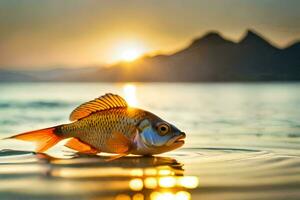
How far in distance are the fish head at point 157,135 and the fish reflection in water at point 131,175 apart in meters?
0.15

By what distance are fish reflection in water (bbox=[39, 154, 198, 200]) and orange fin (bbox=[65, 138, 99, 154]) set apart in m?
0.07

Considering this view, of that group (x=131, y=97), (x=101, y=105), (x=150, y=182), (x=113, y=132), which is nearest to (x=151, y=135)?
(x=113, y=132)

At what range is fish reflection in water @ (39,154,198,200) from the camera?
183 inches

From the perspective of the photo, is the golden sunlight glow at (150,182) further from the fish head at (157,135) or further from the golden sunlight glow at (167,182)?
the fish head at (157,135)

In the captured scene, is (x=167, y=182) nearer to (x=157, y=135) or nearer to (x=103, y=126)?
(x=157, y=135)

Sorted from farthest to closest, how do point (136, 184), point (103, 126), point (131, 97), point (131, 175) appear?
point (131, 97) → point (103, 126) → point (131, 175) → point (136, 184)

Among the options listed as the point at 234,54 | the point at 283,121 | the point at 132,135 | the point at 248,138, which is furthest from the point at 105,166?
the point at 234,54

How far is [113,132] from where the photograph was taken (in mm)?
6328

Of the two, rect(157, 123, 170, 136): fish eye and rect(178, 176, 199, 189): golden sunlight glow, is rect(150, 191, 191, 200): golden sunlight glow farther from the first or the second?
rect(157, 123, 170, 136): fish eye

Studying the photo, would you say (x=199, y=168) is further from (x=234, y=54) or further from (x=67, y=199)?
(x=234, y=54)

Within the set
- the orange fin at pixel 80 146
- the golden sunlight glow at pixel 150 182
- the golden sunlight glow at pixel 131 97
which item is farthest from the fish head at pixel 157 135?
the golden sunlight glow at pixel 131 97

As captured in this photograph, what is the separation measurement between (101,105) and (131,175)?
4.15 feet

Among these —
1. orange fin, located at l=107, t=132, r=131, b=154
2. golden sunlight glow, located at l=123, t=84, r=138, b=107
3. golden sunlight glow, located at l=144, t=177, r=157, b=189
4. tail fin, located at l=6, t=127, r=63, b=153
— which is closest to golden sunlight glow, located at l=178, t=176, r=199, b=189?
golden sunlight glow, located at l=144, t=177, r=157, b=189

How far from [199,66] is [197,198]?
18034 centimetres
